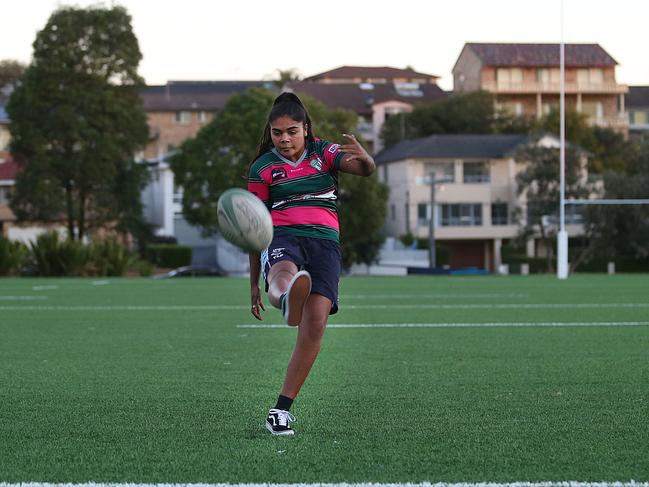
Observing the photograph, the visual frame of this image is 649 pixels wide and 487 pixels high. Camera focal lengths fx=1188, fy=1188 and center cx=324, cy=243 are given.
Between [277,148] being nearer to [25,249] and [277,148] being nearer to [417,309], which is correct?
[417,309]

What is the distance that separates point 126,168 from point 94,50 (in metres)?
5.36

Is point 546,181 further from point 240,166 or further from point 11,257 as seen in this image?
point 11,257

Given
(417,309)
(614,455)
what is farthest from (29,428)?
(417,309)

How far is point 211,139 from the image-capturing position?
54.2 meters

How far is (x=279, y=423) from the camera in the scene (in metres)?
5.22

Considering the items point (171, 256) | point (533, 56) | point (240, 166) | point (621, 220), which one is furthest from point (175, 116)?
point (621, 220)

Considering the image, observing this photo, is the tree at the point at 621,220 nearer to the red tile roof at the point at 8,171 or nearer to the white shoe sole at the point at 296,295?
the red tile roof at the point at 8,171

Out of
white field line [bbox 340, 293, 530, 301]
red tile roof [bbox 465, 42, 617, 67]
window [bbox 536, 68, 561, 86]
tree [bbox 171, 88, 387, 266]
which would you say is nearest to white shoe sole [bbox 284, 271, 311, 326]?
white field line [bbox 340, 293, 530, 301]

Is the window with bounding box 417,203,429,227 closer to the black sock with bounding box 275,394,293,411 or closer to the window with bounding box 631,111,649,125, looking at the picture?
the window with bounding box 631,111,649,125

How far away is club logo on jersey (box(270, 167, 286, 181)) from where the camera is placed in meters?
5.56

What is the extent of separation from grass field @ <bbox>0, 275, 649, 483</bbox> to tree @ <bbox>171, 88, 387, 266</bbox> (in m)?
40.0

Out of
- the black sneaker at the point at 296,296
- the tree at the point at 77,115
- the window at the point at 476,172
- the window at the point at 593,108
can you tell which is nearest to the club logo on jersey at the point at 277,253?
the black sneaker at the point at 296,296

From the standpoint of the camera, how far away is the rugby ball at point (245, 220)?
205 inches

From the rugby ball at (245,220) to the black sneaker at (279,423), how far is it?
2.41ft
